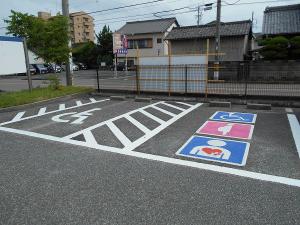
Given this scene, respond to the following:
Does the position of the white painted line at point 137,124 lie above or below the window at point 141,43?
below

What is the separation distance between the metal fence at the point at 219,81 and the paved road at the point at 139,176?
3.77 metres

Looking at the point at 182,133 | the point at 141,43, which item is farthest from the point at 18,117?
the point at 141,43

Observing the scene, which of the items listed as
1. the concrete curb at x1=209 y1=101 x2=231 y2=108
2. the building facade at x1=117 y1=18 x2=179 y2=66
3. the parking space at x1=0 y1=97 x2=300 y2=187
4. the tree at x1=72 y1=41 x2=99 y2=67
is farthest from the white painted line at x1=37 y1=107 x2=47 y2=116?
the tree at x1=72 y1=41 x2=99 y2=67

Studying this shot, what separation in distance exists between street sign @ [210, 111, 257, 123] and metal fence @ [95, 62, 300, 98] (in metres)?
2.26

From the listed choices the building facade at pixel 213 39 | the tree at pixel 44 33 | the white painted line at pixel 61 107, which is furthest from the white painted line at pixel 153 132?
the building facade at pixel 213 39

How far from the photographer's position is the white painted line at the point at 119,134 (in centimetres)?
577

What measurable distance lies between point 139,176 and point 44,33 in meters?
10.1

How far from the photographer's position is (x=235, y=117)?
8023 mm

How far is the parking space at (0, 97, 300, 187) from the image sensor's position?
459 centimetres

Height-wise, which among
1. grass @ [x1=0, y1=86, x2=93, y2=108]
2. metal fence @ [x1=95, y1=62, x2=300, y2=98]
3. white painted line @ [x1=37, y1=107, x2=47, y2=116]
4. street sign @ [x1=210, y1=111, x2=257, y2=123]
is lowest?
street sign @ [x1=210, y1=111, x2=257, y2=123]

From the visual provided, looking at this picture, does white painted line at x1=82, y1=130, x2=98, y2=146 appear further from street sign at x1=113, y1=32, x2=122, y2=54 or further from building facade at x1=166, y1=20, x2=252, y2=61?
street sign at x1=113, y1=32, x2=122, y2=54

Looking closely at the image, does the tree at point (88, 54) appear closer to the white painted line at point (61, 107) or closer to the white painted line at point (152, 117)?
the white painted line at point (61, 107)

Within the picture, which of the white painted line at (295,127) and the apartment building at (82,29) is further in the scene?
the apartment building at (82,29)

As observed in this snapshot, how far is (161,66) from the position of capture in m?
11.6
